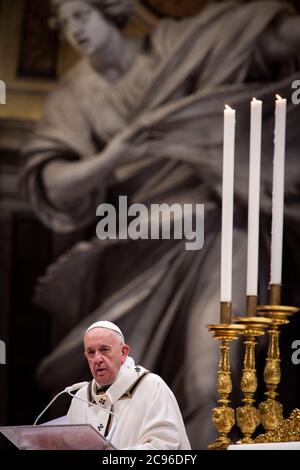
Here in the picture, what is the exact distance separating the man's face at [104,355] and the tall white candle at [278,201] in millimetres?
549

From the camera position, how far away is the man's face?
12.3 ft

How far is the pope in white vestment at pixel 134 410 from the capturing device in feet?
11.8

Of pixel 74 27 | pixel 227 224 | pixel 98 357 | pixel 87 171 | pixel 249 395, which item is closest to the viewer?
pixel 227 224

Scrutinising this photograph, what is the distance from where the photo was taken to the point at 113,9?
851 centimetres

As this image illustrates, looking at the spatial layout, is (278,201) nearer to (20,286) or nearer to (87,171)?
(87,171)

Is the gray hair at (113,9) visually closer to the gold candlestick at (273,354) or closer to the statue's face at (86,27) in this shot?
the statue's face at (86,27)

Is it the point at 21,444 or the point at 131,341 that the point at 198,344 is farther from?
the point at 21,444

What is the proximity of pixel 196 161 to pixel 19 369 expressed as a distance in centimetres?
186

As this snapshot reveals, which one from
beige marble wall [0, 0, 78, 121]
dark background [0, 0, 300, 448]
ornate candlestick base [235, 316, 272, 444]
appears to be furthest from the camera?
beige marble wall [0, 0, 78, 121]

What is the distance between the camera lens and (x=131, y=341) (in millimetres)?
8062

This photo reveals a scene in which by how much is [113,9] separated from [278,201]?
5119 millimetres

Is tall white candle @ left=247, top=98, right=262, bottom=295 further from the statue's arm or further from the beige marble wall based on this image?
the beige marble wall

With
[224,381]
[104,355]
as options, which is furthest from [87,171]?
[224,381]

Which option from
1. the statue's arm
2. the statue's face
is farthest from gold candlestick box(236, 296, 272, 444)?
the statue's face
